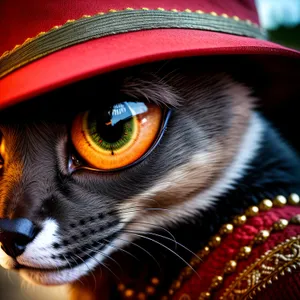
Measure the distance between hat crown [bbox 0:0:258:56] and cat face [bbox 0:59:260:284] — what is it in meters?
0.09

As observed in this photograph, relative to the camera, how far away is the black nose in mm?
587

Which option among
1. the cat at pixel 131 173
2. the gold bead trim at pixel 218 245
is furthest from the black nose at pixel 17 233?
the gold bead trim at pixel 218 245

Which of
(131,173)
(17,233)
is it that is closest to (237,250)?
(131,173)

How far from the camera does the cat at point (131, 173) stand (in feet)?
2.04

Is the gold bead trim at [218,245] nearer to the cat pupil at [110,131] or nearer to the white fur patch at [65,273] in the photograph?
the white fur patch at [65,273]

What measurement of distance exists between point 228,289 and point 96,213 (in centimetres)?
20

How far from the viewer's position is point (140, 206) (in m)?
0.69

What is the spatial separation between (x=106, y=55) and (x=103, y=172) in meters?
0.19

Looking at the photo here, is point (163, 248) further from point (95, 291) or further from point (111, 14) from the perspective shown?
point (111, 14)

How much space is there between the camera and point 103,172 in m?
0.64

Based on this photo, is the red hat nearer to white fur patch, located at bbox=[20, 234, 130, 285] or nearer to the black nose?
the black nose

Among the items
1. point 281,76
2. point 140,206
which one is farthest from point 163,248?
point 281,76

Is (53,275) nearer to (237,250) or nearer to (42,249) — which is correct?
(42,249)

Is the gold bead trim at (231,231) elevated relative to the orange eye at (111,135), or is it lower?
lower
